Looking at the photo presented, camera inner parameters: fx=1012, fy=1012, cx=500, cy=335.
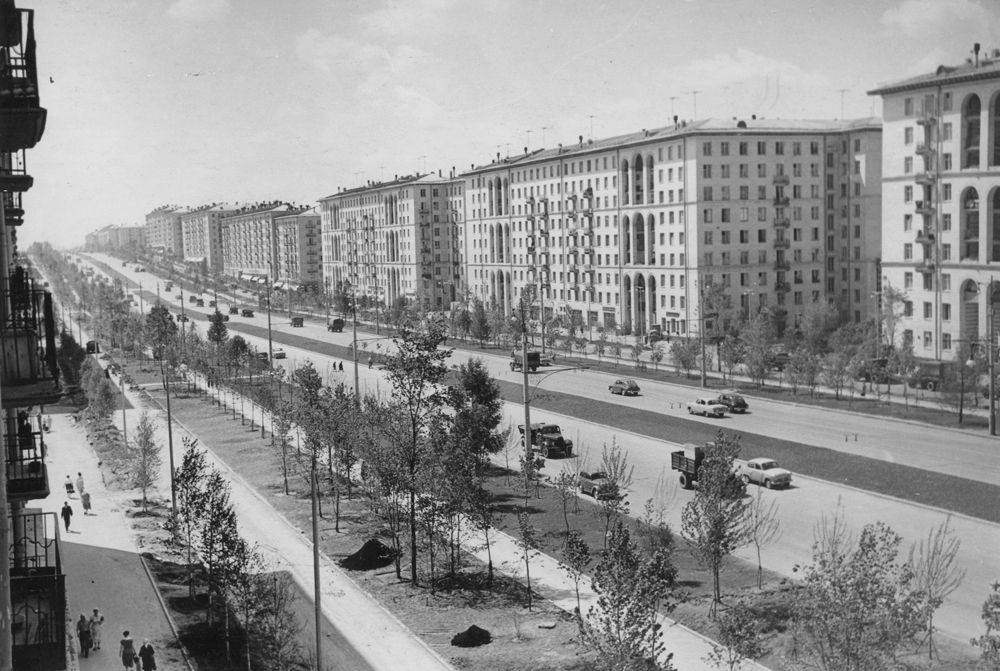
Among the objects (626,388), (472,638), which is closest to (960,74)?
(626,388)

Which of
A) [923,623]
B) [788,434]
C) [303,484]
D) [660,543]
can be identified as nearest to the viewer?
[923,623]

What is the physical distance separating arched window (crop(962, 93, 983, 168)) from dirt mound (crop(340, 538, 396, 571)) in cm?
5642

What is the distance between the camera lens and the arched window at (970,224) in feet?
240

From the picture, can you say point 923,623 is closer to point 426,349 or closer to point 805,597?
point 805,597

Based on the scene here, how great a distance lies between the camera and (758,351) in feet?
229

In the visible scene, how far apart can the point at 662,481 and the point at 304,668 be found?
21602mm

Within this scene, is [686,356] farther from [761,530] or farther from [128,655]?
[128,655]

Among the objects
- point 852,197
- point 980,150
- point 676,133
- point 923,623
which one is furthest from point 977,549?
point 852,197

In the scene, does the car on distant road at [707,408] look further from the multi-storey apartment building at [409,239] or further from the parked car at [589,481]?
the multi-storey apartment building at [409,239]

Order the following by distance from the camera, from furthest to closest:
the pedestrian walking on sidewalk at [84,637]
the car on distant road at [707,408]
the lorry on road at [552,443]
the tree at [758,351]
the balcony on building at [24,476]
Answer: the tree at [758,351] < the car on distant road at [707,408] < the lorry on road at [552,443] < the pedestrian walking on sidewalk at [84,637] < the balcony on building at [24,476]

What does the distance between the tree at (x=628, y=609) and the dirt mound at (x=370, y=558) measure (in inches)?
636

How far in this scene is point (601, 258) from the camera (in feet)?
365

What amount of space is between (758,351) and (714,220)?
29901 millimetres

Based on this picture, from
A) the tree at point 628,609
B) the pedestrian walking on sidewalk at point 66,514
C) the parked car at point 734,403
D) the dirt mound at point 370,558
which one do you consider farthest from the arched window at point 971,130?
the pedestrian walking on sidewalk at point 66,514
